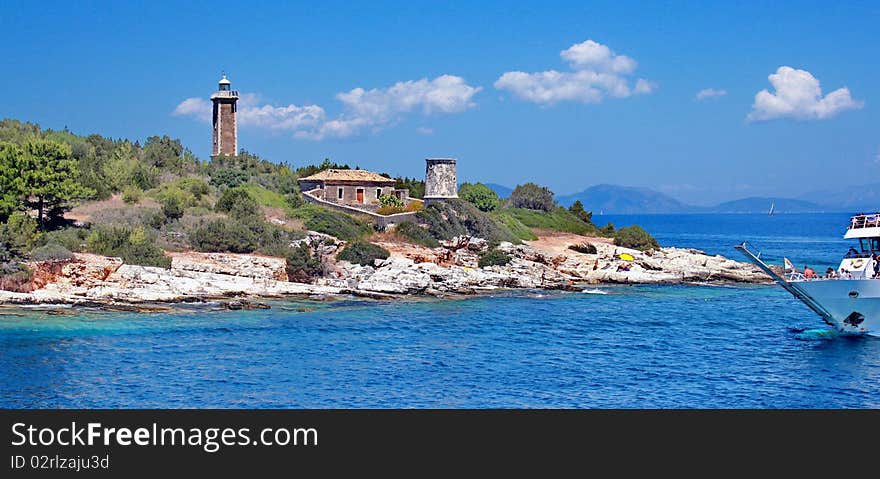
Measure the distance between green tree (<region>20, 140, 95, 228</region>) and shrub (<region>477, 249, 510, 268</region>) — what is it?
22.9 m

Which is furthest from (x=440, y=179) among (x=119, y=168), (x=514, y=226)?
(x=119, y=168)

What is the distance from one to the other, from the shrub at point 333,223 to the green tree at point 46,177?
1383 centimetres

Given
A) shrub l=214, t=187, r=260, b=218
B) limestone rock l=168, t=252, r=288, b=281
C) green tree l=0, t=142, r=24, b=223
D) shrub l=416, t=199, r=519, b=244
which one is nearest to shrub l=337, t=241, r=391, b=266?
limestone rock l=168, t=252, r=288, b=281

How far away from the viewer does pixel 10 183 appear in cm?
4788

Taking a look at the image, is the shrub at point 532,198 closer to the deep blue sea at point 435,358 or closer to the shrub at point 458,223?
the shrub at point 458,223

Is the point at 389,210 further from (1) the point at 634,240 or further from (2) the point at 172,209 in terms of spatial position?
(1) the point at 634,240

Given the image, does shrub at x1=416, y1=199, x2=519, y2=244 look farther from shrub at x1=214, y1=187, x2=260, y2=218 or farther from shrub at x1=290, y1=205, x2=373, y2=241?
shrub at x1=214, y1=187, x2=260, y2=218

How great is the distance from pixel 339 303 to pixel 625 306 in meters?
13.8

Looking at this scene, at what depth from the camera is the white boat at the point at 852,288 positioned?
33.6m

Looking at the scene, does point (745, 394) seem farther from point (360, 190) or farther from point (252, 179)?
point (252, 179)

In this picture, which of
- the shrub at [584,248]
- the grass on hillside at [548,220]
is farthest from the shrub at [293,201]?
the shrub at [584,248]

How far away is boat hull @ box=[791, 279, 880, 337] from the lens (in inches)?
1319

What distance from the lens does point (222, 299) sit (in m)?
40.9
